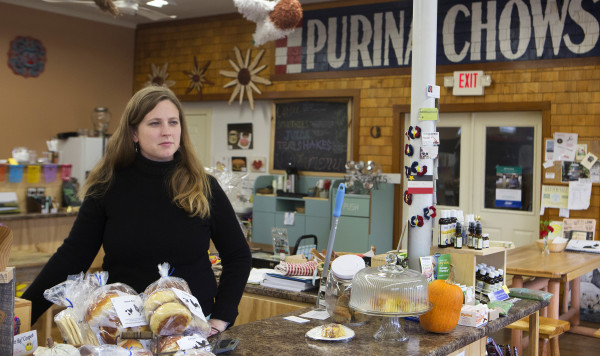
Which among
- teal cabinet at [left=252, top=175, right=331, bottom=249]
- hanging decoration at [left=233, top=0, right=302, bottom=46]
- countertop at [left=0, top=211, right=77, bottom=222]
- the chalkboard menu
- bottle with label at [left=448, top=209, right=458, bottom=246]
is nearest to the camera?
bottle with label at [left=448, top=209, right=458, bottom=246]

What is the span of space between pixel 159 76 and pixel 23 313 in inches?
333

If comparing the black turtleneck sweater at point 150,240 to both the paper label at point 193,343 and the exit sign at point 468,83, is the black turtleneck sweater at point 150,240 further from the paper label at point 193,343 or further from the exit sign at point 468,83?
the exit sign at point 468,83

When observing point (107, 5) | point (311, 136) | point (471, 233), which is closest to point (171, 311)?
point (471, 233)

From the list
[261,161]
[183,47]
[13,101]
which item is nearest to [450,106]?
[261,161]

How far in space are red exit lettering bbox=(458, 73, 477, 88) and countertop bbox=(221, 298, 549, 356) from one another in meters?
4.99

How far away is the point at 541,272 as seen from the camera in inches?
199

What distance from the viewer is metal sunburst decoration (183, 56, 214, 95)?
32.1 feet

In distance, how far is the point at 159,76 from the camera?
405 inches

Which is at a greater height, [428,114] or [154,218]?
[428,114]

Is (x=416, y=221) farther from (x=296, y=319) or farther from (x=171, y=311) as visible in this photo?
(x=171, y=311)

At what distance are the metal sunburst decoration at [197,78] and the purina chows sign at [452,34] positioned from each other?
1302 mm

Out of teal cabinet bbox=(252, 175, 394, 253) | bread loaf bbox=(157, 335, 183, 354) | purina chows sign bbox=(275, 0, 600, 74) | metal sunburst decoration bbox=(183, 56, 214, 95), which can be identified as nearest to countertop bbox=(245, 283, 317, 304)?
bread loaf bbox=(157, 335, 183, 354)

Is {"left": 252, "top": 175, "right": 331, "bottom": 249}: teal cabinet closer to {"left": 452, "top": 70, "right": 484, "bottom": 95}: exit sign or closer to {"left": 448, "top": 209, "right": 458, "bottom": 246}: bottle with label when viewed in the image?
{"left": 452, "top": 70, "right": 484, "bottom": 95}: exit sign

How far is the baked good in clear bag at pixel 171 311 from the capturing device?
197 cm
